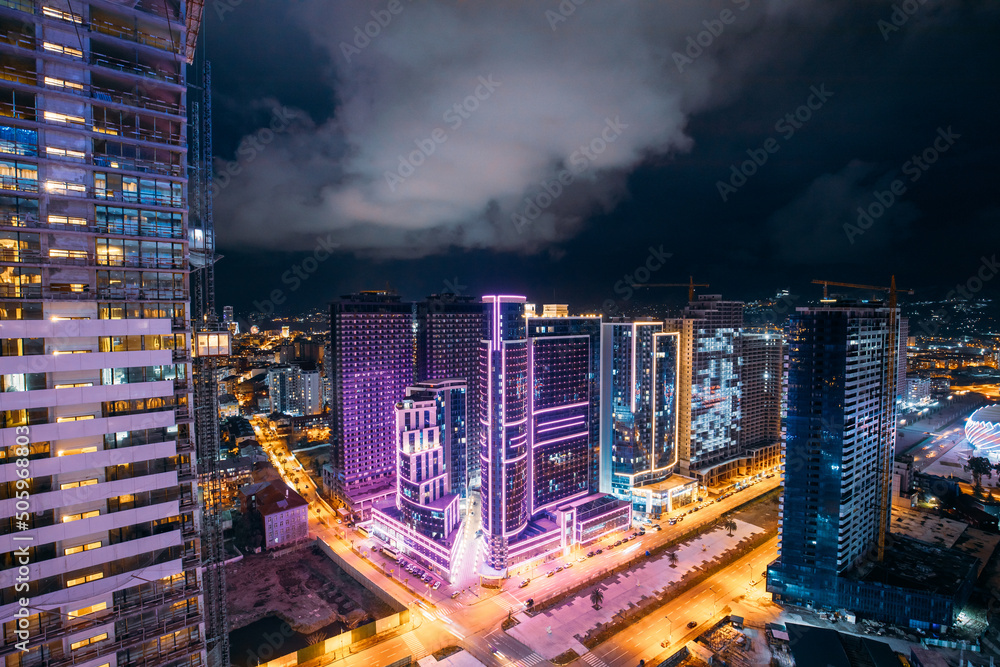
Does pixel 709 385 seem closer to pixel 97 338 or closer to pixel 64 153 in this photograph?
pixel 97 338

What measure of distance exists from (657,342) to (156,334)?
6430 cm

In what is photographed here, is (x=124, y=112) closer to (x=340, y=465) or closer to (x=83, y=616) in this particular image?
(x=83, y=616)

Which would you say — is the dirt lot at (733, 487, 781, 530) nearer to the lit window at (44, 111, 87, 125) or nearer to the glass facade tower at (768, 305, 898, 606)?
the glass facade tower at (768, 305, 898, 606)

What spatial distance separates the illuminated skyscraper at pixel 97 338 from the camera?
51.0ft

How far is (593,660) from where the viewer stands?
37500 millimetres

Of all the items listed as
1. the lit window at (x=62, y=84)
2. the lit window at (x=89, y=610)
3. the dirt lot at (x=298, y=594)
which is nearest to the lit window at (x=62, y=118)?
the lit window at (x=62, y=84)

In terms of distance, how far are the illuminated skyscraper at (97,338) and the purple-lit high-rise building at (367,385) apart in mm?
50536

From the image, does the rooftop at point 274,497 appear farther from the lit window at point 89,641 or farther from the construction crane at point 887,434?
the construction crane at point 887,434

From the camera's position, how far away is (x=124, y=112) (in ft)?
58.0

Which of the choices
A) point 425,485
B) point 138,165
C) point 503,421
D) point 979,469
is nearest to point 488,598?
point 425,485

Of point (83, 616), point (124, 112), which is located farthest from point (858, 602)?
point (124, 112)

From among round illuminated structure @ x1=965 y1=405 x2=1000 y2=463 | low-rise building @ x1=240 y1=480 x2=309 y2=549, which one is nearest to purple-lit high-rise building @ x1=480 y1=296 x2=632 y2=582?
low-rise building @ x1=240 y1=480 x2=309 y2=549

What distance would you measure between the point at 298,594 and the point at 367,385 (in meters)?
31.1

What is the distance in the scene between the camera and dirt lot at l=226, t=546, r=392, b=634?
4250cm
